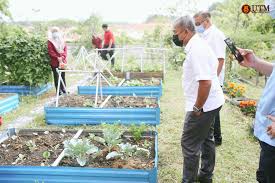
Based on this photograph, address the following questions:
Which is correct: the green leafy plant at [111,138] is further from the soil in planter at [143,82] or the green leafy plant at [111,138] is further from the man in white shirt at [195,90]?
the soil in planter at [143,82]

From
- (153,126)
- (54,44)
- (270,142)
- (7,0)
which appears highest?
(7,0)

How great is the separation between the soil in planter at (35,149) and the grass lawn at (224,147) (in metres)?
1.41

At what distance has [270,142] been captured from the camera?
2.26 metres

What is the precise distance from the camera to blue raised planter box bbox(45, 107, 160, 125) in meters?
6.14

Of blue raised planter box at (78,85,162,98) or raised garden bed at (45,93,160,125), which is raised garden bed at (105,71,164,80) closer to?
blue raised planter box at (78,85,162,98)

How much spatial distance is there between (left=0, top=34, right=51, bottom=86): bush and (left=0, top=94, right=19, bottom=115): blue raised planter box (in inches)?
41.1

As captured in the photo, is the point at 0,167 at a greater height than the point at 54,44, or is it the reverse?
the point at 54,44

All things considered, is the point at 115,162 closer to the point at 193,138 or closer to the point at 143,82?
→ the point at 193,138

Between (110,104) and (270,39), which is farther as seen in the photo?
(270,39)

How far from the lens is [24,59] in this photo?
8562mm

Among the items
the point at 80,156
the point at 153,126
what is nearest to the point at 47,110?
the point at 153,126

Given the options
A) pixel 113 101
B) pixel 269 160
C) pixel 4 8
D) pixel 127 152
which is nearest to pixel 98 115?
pixel 113 101

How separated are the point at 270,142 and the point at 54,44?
709 centimetres

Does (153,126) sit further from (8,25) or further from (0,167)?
(8,25)
